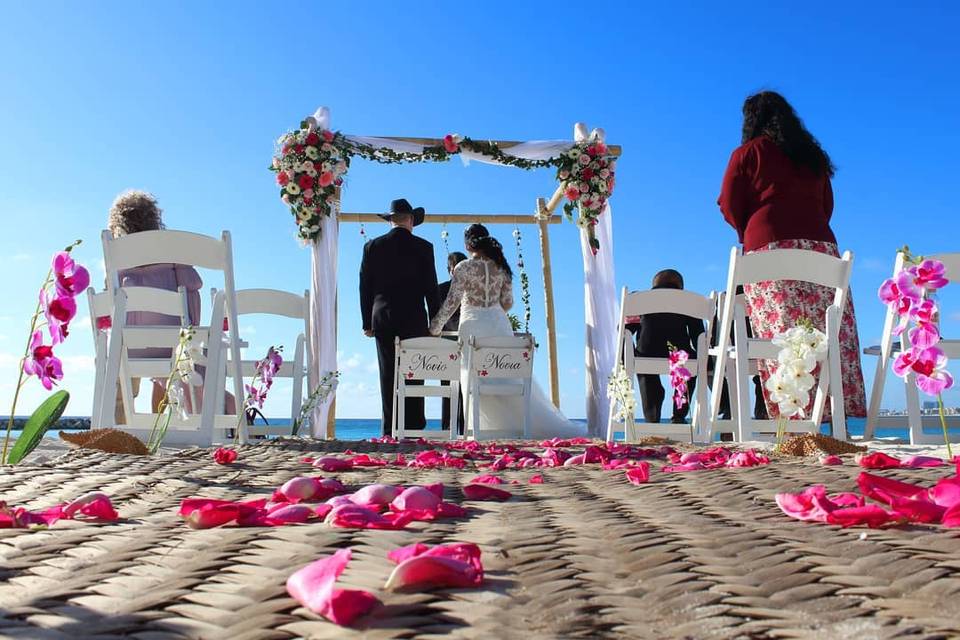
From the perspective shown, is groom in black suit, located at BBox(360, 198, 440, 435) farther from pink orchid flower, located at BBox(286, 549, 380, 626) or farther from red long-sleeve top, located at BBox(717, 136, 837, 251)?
pink orchid flower, located at BBox(286, 549, 380, 626)

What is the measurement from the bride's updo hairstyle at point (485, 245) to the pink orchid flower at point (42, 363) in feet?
15.5

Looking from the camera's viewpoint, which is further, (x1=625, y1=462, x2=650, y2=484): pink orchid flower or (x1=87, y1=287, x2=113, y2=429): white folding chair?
(x1=87, y1=287, x2=113, y2=429): white folding chair

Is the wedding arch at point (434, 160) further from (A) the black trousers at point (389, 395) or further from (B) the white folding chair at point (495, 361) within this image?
(B) the white folding chair at point (495, 361)

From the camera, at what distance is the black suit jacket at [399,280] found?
6.68m

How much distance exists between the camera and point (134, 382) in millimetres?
5555

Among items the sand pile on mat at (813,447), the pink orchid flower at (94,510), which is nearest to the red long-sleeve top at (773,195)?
the sand pile on mat at (813,447)

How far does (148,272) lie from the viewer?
5.48 m

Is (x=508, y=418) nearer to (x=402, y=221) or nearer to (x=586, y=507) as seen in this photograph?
(x=402, y=221)

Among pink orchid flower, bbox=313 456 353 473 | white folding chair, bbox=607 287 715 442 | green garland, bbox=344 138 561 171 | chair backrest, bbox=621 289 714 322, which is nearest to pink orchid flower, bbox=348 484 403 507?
pink orchid flower, bbox=313 456 353 473

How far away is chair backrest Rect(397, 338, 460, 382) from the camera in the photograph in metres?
6.34

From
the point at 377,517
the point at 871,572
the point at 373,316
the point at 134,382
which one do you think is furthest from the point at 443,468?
the point at 373,316

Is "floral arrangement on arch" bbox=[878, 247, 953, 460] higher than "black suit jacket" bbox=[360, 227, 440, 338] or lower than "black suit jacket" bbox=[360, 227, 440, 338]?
lower

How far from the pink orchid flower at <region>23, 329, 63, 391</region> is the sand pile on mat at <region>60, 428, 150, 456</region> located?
499 millimetres

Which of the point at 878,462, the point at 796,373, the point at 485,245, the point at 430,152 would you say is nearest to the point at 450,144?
the point at 430,152
